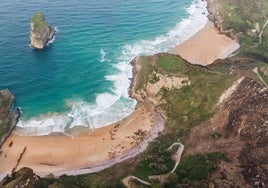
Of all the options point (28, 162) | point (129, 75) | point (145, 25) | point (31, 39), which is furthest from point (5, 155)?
point (145, 25)

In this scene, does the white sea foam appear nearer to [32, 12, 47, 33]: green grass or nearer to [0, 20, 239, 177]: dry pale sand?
[32, 12, 47, 33]: green grass

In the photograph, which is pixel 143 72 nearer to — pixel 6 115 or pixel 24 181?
pixel 6 115

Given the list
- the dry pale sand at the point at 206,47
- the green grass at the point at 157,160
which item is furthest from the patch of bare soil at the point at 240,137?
the dry pale sand at the point at 206,47

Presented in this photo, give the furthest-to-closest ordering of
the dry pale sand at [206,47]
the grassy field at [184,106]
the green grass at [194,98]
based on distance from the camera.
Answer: the dry pale sand at [206,47] < the green grass at [194,98] < the grassy field at [184,106]

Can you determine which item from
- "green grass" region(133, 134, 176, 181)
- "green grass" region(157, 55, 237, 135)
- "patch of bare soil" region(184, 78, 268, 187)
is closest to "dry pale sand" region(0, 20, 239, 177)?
"green grass" region(133, 134, 176, 181)

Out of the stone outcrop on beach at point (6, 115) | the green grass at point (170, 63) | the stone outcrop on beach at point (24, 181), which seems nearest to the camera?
the stone outcrop on beach at point (24, 181)

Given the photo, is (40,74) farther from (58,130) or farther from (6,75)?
(58,130)

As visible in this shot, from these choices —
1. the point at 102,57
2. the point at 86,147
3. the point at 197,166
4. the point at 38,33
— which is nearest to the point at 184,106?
the point at 197,166

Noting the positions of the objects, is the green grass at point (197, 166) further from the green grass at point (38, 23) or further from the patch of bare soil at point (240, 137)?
the green grass at point (38, 23)
